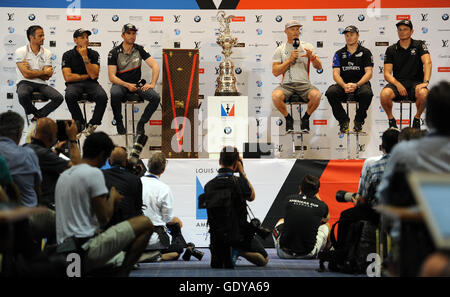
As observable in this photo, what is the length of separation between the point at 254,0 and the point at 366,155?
10.4 ft

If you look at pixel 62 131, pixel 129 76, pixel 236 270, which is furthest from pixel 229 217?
pixel 129 76

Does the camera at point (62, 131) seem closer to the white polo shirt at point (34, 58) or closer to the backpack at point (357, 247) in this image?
the backpack at point (357, 247)

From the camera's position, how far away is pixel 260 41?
1015cm

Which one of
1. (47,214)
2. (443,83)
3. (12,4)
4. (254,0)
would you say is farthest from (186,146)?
(443,83)

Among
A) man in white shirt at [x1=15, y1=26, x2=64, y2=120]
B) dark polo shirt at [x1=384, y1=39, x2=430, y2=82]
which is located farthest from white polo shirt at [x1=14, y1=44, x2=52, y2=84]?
dark polo shirt at [x1=384, y1=39, x2=430, y2=82]

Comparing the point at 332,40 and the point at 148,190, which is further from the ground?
the point at 332,40

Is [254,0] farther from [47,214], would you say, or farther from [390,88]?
[47,214]

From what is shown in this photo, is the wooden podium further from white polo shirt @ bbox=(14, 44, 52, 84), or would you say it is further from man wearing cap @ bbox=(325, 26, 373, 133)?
man wearing cap @ bbox=(325, 26, 373, 133)

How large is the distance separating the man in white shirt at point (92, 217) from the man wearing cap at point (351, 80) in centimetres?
517

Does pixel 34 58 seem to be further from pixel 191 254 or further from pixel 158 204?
pixel 191 254

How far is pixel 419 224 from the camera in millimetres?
2492

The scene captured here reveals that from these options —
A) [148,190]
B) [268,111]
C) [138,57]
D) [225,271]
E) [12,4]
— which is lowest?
[225,271]

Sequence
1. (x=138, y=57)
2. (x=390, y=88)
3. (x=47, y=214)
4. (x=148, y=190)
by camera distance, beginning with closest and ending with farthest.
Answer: (x=47, y=214)
(x=148, y=190)
(x=390, y=88)
(x=138, y=57)

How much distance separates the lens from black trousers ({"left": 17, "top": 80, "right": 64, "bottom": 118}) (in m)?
8.51
